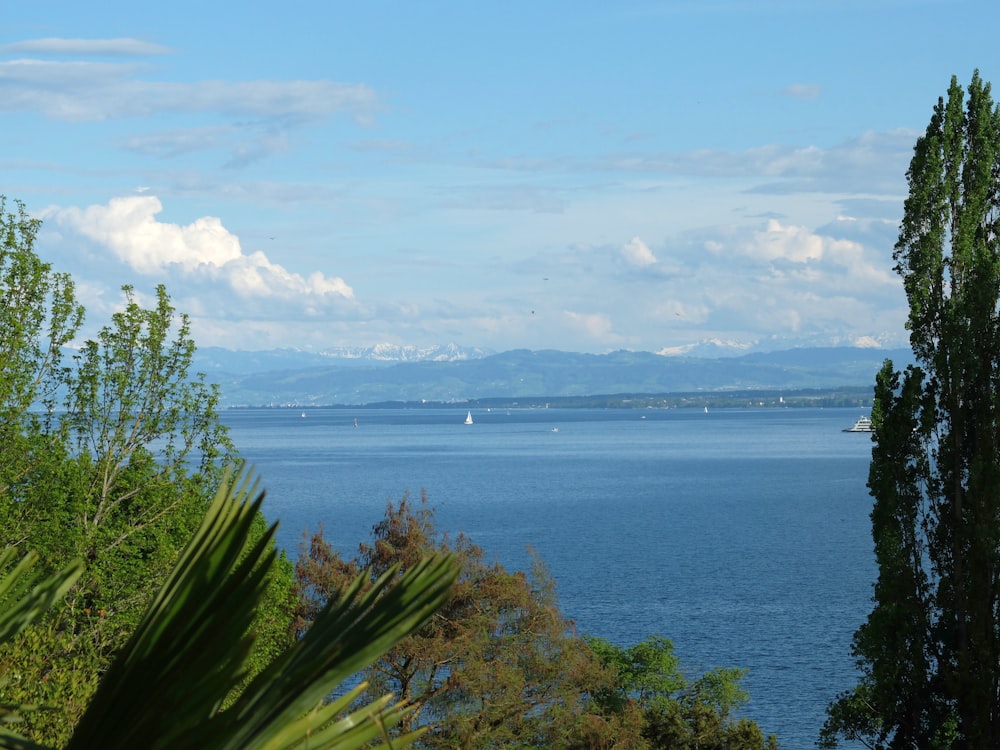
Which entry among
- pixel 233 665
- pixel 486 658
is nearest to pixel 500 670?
pixel 486 658

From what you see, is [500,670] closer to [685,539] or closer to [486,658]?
[486,658]

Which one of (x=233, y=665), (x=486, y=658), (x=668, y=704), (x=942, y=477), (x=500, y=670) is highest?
(x=233, y=665)

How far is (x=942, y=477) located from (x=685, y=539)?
→ 80.0 m

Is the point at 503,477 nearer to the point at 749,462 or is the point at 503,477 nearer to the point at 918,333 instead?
the point at 749,462

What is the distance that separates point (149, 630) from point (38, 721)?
14.2 m

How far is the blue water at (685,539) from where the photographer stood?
194 ft

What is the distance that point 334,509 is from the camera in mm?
119688

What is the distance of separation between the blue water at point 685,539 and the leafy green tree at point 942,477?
1461 centimetres

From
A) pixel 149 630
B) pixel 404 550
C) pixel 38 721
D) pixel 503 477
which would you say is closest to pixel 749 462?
pixel 503 477

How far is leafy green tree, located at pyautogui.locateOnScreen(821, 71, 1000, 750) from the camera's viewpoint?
21.3m

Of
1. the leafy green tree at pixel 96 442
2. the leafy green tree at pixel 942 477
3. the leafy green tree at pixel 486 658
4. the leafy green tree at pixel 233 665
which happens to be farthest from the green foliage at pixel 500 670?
the leafy green tree at pixel 233 665

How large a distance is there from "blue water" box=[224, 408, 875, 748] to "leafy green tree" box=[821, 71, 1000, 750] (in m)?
14.6

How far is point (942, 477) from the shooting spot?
74.2 ft

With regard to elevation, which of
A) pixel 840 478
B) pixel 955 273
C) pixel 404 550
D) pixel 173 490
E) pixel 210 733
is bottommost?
pixel 840 478
